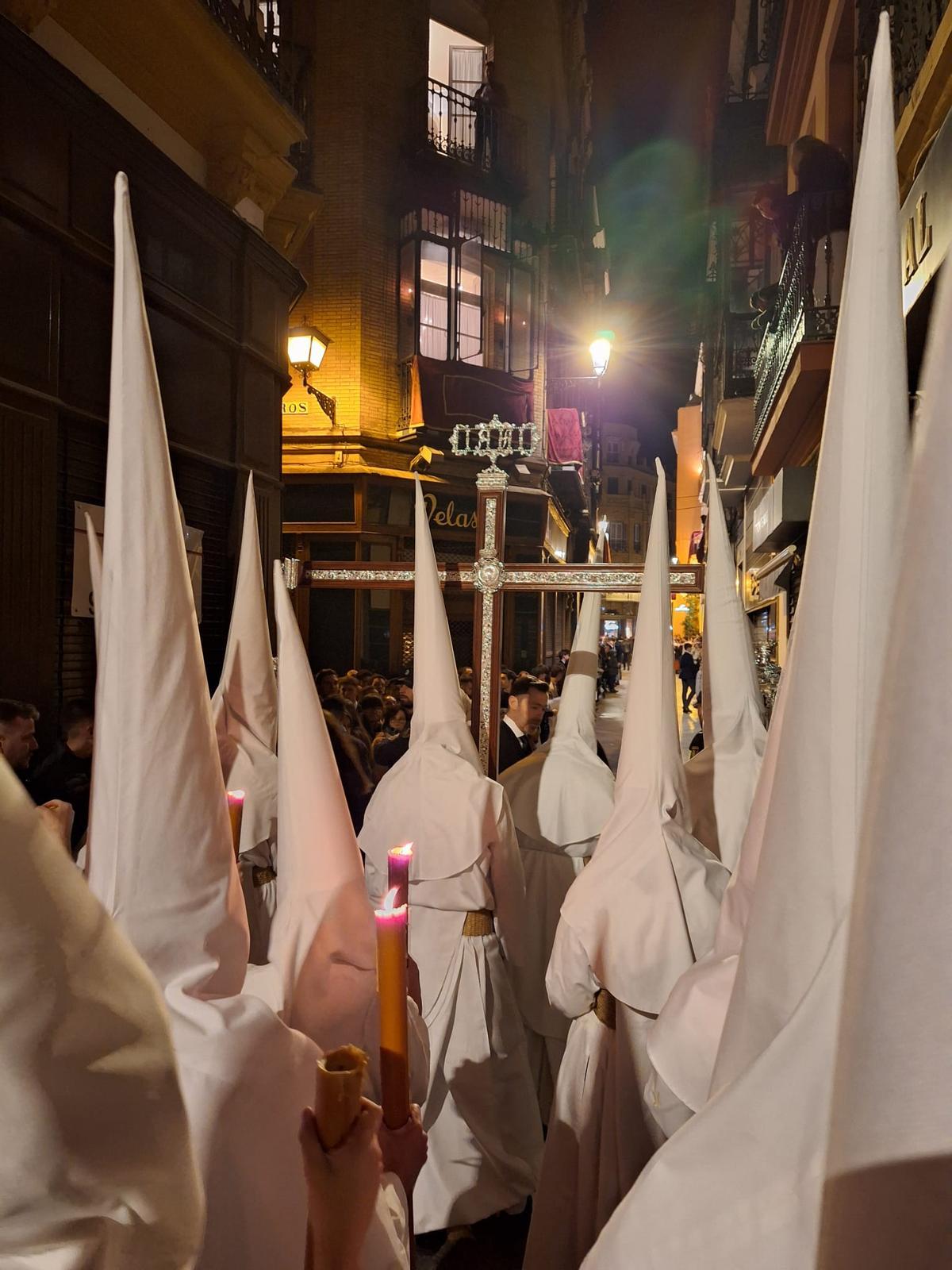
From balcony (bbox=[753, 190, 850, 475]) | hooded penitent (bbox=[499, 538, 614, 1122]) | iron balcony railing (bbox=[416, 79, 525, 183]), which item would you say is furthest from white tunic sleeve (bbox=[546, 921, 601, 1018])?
iron balcony railing (bbox=[416, 79, 525, 183])

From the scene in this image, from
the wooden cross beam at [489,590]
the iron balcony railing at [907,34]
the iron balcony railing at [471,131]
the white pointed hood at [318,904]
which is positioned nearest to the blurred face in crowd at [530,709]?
the wooden cross beam at [489,590]

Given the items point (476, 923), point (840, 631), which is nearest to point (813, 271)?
point (476, 923)

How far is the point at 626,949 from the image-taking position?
2.47 m

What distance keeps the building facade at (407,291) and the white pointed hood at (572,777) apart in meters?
7.64

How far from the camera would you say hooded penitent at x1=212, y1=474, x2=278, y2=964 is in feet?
13.0

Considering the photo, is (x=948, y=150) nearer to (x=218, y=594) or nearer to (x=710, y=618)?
(x=710, y=618)

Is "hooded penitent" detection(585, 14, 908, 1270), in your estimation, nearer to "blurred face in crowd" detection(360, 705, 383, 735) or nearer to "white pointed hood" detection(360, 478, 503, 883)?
"white pointed hood" detection(360, 478, 503, 883)

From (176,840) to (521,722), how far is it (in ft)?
13.6

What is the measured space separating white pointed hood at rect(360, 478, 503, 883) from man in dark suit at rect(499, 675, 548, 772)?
1.55 metres

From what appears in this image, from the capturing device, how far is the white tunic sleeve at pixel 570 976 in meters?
2.57

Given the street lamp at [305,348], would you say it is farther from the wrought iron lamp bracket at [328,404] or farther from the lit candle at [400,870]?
the lit candle at [400,870]

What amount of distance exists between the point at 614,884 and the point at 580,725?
1697 millimetres

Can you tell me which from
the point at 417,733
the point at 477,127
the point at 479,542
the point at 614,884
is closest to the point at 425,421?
the point at 477,127

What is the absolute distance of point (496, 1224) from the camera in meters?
3.25
